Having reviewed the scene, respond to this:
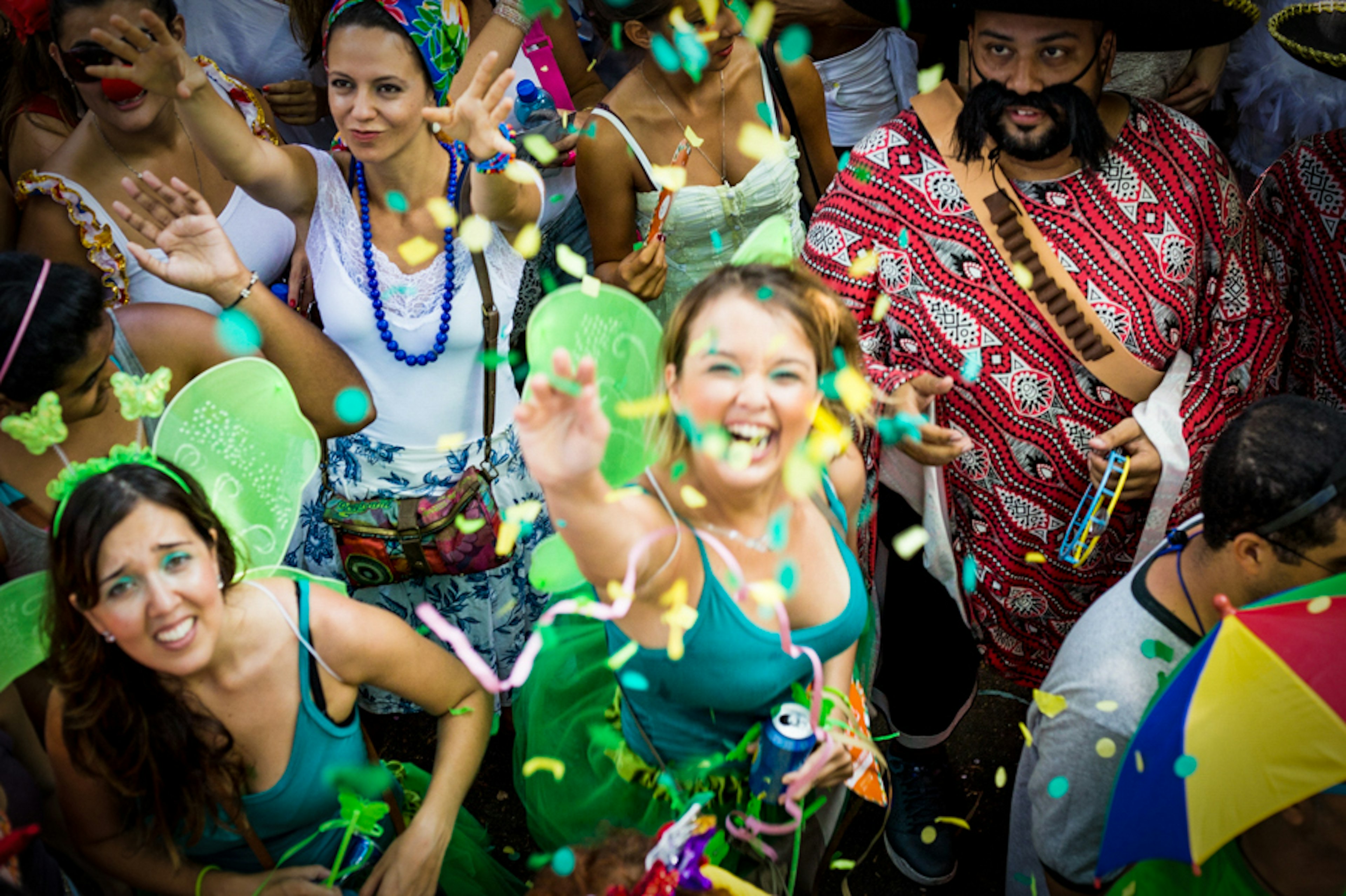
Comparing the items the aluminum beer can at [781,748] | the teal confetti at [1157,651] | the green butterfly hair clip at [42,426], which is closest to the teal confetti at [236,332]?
the green butterfly hair clip at [42,426]

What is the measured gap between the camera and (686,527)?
1.96 m

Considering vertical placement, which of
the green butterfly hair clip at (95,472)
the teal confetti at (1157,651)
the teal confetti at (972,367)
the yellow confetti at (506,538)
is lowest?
the yellow confetti at (506,538)

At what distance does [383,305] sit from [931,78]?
1724 millimetres

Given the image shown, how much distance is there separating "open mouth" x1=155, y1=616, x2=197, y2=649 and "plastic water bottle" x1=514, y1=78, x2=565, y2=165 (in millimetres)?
1894

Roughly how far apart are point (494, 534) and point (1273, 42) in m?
3.13

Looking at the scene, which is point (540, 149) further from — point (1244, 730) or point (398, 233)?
point (1244, 730)

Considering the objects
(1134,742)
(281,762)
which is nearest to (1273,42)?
(1134,742)

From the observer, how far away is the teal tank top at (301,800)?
6.86 feet

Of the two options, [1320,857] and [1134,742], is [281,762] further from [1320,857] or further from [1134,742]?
[1320,857]

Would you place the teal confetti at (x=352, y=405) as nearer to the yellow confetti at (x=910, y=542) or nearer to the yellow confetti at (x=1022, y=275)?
the yellow confetti at (x=910, y=542)

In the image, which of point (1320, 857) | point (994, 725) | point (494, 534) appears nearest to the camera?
point (1320, 857)

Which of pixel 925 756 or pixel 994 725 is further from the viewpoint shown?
pixel 994 725

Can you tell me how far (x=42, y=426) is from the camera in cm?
205

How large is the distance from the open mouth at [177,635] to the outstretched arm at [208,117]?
52.4 inches
